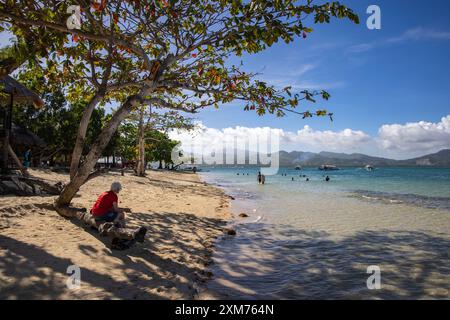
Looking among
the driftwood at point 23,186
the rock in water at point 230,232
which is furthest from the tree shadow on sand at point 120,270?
the driftwood at point 23,186

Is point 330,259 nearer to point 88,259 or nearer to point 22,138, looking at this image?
point 88,259

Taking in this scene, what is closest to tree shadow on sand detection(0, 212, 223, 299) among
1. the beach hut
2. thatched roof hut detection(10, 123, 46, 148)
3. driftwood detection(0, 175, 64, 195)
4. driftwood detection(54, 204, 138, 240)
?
driftwood detection(54, 204, 138, 240)

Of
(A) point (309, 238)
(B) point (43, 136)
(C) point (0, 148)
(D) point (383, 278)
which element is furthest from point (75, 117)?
(D) point (383, 278)

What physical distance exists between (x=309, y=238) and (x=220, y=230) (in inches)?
128

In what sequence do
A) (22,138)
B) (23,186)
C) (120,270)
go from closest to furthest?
(120,270) → (23,186) → (22,138)

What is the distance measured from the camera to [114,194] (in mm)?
7836

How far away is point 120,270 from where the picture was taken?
6.13 metres

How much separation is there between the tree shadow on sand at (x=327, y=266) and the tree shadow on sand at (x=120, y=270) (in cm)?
65

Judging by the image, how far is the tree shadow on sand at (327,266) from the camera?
5977 millimetres

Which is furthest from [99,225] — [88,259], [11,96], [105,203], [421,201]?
[421,201]

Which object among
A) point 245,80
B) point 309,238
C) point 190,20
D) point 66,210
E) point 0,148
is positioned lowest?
point 309,238

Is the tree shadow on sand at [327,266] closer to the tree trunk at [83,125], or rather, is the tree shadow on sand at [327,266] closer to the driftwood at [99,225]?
the driftwood at [99,225]

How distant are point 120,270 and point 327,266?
16.2 feet
